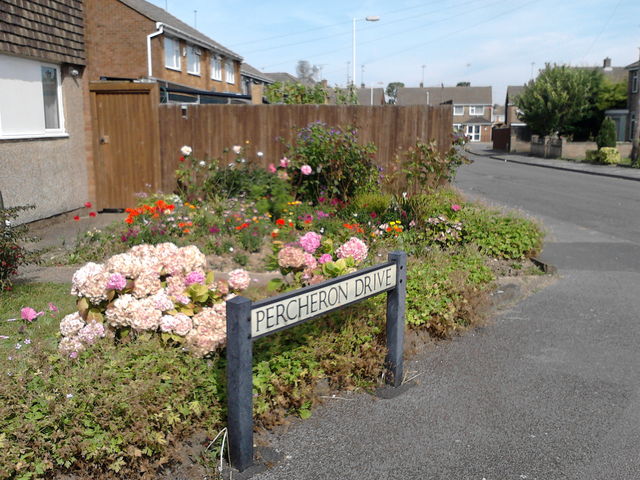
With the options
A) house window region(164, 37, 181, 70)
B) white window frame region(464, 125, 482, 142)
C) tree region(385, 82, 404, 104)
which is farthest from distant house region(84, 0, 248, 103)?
white window frame region(464, 125, 482, 142)

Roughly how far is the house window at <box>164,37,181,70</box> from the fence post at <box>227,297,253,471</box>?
1040 inches

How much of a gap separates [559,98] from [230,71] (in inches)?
824

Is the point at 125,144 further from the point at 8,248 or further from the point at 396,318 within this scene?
the point at 396,318

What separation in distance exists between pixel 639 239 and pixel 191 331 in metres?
9.00

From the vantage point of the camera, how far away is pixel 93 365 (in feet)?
12.5

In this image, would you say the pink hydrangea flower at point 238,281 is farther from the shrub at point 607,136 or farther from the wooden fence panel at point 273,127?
the shrub at point 607,136

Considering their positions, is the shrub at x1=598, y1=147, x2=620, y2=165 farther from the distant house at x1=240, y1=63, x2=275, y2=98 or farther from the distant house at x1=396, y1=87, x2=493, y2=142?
the distant house at x1=396, y1=87, x2=493, y2=142

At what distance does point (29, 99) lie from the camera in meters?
10.2

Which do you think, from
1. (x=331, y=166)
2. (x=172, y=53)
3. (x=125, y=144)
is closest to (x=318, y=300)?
(x=331, y=166)

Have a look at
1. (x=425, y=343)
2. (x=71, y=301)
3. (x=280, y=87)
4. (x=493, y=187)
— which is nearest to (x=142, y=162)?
(x=280, y=87)

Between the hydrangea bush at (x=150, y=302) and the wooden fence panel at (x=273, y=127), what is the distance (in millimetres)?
7299

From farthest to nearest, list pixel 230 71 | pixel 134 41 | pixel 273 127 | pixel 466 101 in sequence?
pixel 466 101
pixel 230 71
pixel 134 41
pixel 273 127

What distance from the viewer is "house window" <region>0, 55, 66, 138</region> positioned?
959cm

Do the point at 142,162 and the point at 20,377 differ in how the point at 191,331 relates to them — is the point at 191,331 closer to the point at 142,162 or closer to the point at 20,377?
the point at 20,377
